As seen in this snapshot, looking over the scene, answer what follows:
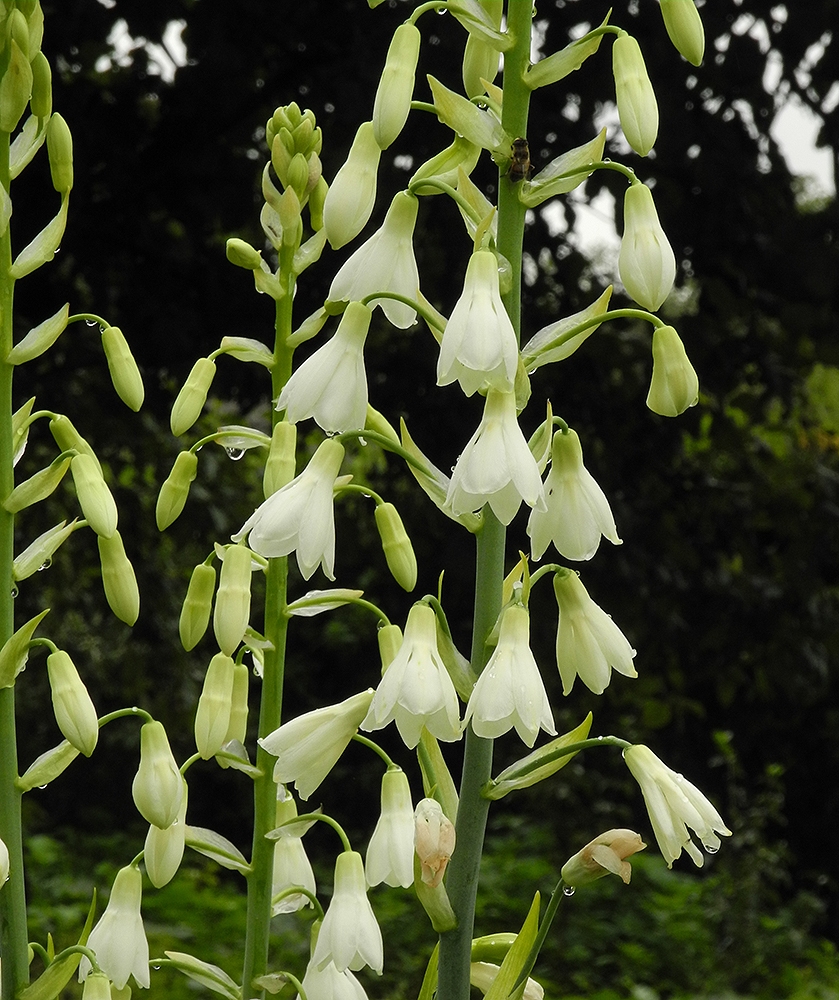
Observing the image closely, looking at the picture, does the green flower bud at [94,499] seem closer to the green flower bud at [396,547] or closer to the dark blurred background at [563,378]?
the green flower bud at [396,547]

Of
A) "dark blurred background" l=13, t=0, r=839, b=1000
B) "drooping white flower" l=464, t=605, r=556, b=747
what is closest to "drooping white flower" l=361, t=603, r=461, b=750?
"drooping white flower" l=464, t=605, r=556, b=747

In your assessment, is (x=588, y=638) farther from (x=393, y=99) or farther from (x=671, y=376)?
(x=393, y=99)

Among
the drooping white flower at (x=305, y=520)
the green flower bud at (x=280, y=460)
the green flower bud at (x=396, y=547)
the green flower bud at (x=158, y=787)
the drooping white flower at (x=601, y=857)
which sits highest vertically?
the drooping white flower at (x=305, y=520)

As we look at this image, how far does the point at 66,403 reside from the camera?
3.29 m

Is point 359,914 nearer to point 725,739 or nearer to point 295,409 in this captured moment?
point 295,409

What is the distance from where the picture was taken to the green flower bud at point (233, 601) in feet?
3.90

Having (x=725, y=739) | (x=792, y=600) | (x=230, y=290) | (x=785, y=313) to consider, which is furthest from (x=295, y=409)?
(x=725, y=739)

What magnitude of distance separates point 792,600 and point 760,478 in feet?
1.22

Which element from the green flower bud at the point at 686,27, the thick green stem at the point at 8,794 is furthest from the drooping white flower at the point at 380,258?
the thick green stem at the point at 8,794

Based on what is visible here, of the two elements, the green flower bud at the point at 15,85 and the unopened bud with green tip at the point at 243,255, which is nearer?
the green flower bud at the point at 15,85

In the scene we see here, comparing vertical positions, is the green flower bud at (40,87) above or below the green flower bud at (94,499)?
above

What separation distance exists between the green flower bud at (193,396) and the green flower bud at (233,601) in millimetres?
166

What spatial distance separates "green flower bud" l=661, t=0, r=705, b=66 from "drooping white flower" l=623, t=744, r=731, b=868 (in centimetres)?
57

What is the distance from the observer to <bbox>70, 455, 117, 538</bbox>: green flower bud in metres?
1.21
